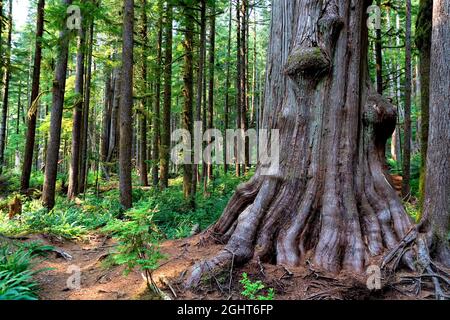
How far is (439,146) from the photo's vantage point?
429cm

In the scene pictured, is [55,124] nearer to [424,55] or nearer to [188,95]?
[188,95]

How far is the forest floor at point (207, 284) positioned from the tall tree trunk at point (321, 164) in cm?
26

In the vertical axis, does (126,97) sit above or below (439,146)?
above

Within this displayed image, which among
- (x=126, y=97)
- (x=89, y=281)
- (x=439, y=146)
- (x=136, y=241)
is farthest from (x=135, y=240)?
(x=126, y=97)

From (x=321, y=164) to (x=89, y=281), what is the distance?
3.85 m

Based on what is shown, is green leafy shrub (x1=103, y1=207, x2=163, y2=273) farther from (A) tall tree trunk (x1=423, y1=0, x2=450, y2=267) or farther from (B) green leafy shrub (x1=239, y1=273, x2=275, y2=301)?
(A) tall tree trunk (x1=423, y1=0, x2=450, y2=267)

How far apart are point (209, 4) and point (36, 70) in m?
8.09

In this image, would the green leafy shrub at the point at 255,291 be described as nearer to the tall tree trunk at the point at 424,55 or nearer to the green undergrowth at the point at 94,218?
the green undergrowth at the point at 94,218

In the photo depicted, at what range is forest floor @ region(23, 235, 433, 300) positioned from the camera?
374cm

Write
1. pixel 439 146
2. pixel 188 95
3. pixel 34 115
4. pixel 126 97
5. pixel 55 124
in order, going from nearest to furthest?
pixel 439 146 → pixel 126 97 → pixel 55 124 → pixel 188 95 → pixel 34 115

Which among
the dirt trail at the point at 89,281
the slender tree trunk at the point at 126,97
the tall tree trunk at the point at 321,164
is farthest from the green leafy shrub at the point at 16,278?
the slender tree trunk at the point at 126,97

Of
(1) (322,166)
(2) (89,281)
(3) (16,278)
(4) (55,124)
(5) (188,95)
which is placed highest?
(5) (188,95)

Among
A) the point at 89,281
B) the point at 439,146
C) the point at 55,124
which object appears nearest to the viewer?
the point at 439,146
